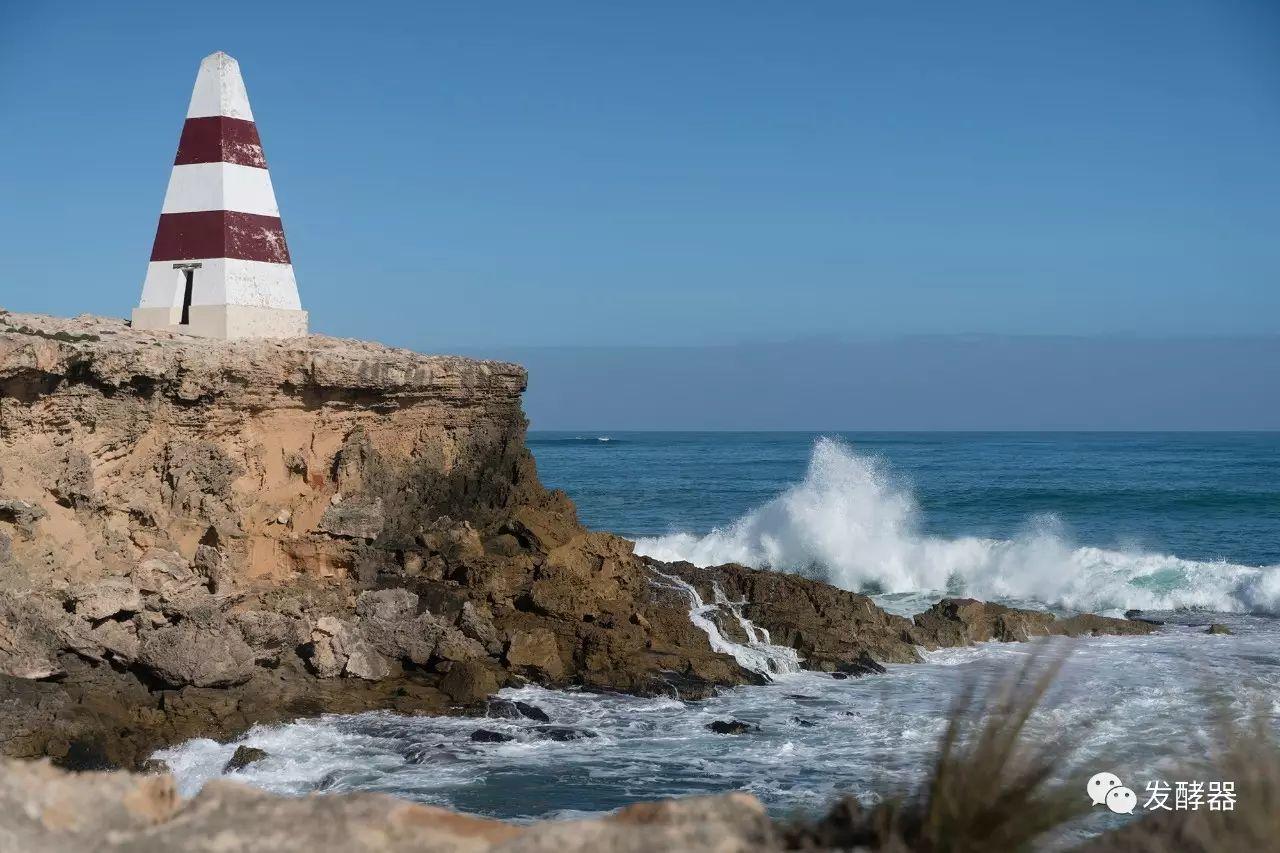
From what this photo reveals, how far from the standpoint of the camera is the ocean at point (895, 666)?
799cm

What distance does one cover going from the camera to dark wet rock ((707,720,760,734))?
943cm

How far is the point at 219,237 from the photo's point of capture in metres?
11.7

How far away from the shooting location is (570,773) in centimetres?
836

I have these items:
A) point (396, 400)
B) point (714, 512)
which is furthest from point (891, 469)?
point (396, 400)

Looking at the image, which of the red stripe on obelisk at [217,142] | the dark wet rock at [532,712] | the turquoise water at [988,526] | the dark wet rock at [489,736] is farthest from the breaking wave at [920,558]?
the red stripe on obelisk at [217,142]

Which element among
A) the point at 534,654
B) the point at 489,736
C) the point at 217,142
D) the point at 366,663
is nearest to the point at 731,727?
the point at 489,736

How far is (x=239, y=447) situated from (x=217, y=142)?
331 cm

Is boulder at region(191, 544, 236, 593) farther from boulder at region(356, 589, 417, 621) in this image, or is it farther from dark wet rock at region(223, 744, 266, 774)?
dark wet rock at region(223, 744, 266, 774)

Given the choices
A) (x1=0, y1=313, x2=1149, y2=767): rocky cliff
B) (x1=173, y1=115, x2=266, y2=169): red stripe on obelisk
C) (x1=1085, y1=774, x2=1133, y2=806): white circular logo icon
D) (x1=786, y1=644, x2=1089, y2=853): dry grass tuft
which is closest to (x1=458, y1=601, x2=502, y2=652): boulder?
(x1=0, y1=313, x2=1149, y2=767): rocky cliff

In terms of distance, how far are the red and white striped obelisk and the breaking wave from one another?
36.6ft

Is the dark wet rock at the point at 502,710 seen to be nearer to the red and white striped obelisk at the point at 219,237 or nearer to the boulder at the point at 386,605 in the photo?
the boulder at the point at 386,605

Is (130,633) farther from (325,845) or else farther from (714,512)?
(714,512)

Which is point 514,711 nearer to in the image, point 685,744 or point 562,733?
point 562,733

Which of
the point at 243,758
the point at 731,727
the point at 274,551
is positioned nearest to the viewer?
the point at 243,758
